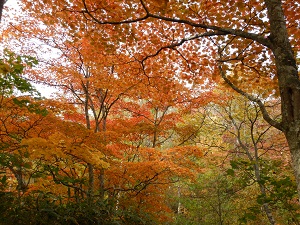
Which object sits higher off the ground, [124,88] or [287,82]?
[124,88]

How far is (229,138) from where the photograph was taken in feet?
41.0

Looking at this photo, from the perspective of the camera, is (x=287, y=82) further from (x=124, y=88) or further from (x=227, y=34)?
(x=124, y=88)

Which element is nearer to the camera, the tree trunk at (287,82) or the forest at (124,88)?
the tree trunk at (287,82)

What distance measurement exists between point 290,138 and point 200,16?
273 cm

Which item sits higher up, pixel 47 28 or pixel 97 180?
pixel 47 28

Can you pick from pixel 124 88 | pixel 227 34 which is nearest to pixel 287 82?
pixel 227 34

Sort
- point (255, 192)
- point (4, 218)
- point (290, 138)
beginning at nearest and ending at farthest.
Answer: point (290, 138)
point (4, 218)
point (255, 192)

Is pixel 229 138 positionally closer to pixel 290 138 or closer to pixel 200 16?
pixel 200 16

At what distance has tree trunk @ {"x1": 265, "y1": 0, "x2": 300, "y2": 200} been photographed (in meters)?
2.11

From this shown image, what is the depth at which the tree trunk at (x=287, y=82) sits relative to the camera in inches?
83.0

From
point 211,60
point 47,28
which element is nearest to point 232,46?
point 211,60

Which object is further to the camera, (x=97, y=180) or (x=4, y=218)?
(x=97, y=180)

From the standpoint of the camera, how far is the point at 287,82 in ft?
7.44

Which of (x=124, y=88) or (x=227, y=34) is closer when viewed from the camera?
(x=227, y=34)
